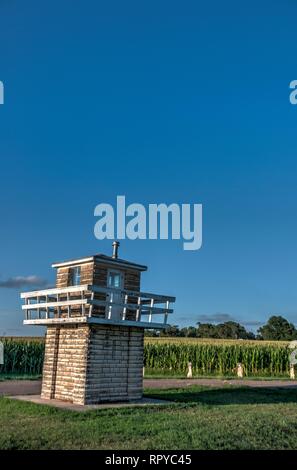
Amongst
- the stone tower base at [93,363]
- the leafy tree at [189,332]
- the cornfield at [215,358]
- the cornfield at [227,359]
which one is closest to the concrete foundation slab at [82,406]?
the stone tower base at [93,363]

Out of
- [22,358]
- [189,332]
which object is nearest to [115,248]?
[22,358]

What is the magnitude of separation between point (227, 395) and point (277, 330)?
9199cm

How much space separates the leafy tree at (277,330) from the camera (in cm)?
10750

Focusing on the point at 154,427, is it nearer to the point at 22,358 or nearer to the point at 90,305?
the point at 90,305

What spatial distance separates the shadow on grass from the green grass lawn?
3.95ft

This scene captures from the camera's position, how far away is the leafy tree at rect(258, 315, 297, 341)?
107500 mm

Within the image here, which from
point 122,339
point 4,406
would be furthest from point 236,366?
point 4,406

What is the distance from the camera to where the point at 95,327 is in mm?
18719

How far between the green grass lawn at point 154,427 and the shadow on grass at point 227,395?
1.20 m

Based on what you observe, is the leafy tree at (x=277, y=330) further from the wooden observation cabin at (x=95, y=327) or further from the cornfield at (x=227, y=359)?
the wooden observation cabin at (x=95, y=327)

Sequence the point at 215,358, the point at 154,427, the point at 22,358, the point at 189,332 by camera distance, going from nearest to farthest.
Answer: the point at 154,427
the point at 22,358
the point at 215,358
the point at 189,332

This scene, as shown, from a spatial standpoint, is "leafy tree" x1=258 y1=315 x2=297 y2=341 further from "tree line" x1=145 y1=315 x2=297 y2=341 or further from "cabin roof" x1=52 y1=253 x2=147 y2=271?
"cabin roof" x1=52 y1=253 x2=147 y2=271
